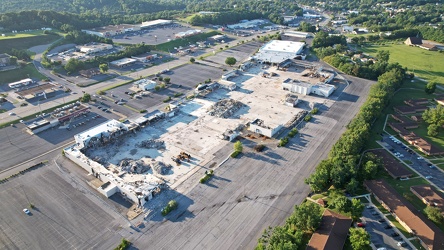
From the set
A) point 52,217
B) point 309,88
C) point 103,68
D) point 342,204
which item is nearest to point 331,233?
point 342,204

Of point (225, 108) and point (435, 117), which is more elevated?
point (435, 117)

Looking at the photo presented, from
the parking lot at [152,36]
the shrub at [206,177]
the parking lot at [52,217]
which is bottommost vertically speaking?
the parking lot at [52,217]

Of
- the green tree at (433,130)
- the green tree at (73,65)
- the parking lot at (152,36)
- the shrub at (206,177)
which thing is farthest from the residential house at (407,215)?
the parking lot at (152,36)

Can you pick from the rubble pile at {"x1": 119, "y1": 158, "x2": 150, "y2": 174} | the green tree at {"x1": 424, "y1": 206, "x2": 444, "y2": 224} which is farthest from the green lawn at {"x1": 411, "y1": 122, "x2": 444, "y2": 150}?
the rubble pile at {"x1": 119, "y1": 158, "x2": 150, "y2": 174}

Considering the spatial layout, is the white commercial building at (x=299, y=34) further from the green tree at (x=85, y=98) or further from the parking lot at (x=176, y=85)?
the green tree at (x=85, y=98)

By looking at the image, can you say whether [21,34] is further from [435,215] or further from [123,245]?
[435,215]

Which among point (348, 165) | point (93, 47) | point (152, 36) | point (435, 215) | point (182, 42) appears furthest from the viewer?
point (152, 36)
